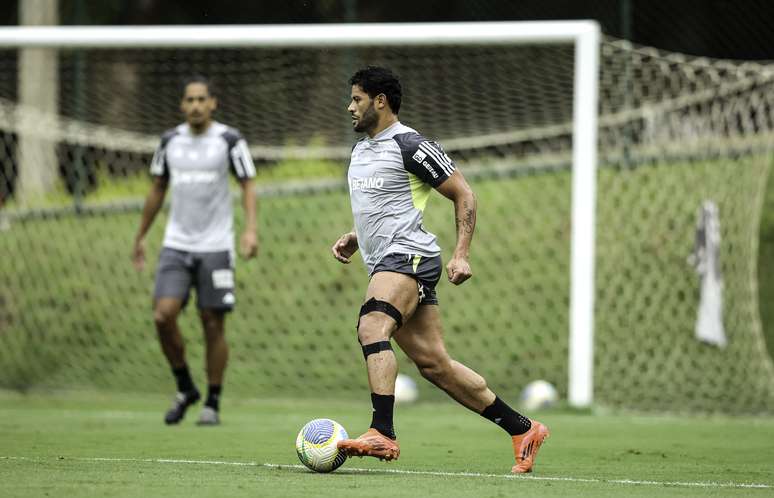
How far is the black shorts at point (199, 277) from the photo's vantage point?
9531 mm

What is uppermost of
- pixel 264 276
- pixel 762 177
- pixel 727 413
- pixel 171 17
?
pixel 171 17

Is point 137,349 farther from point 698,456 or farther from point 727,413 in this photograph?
point 698,456

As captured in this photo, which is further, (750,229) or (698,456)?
(750,229)

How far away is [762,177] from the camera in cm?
1268

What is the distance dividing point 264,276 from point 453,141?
2.65 metres

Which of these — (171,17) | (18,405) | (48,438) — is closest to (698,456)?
(48,438)

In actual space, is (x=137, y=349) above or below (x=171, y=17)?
below

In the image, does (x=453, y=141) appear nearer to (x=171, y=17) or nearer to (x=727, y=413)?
(x=727, y=413)

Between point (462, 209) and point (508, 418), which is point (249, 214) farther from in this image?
point (508, 418)

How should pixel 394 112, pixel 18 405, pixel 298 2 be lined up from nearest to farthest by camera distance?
pixel 394 112, pixel 18 405, pixel 298 2

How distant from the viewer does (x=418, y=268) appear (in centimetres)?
656

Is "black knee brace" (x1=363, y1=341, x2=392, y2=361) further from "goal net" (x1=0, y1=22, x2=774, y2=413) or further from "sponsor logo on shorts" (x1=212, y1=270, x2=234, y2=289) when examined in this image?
"goal net" (x1=0, y1=22, x2=774, y2=413)

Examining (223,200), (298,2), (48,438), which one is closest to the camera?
(48,438)

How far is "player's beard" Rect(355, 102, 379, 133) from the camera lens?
671 cm
